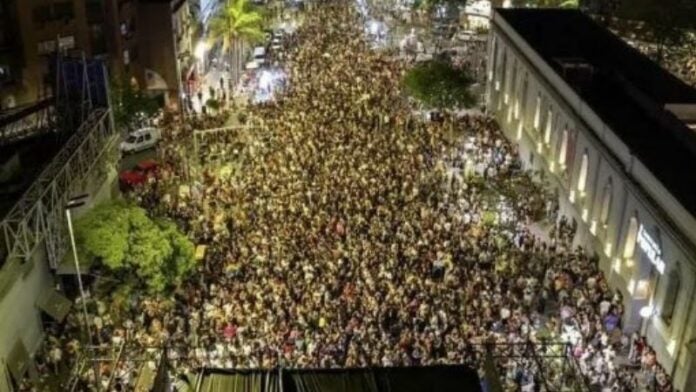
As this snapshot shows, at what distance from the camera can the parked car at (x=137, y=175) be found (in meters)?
42.2

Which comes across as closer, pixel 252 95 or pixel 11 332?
pixel 11 332

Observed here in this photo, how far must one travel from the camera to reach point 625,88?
41156 millimetres

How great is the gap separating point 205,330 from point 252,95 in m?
35.8

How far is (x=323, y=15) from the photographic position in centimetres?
9156

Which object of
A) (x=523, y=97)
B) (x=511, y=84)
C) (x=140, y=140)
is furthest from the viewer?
(x=511, y=84)

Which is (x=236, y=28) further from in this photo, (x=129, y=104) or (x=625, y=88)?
(x=625, y=88)

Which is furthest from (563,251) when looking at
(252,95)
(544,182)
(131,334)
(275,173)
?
(252,95)

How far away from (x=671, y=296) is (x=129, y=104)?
109ft

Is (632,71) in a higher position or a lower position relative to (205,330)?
higher

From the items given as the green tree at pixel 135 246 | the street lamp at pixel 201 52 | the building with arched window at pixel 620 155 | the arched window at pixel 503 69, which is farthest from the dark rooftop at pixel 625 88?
the street lamp at pixel 201 52

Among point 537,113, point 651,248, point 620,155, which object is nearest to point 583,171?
point 620,155

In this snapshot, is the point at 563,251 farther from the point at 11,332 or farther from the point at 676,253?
the point at 11,332

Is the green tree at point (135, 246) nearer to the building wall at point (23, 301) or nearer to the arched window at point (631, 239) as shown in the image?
the building wall at point (23, 301)

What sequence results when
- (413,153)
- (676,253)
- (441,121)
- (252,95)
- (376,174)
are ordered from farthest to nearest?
(252,95)
(441,121)
(413,153)
(376,174)
(676,253)
